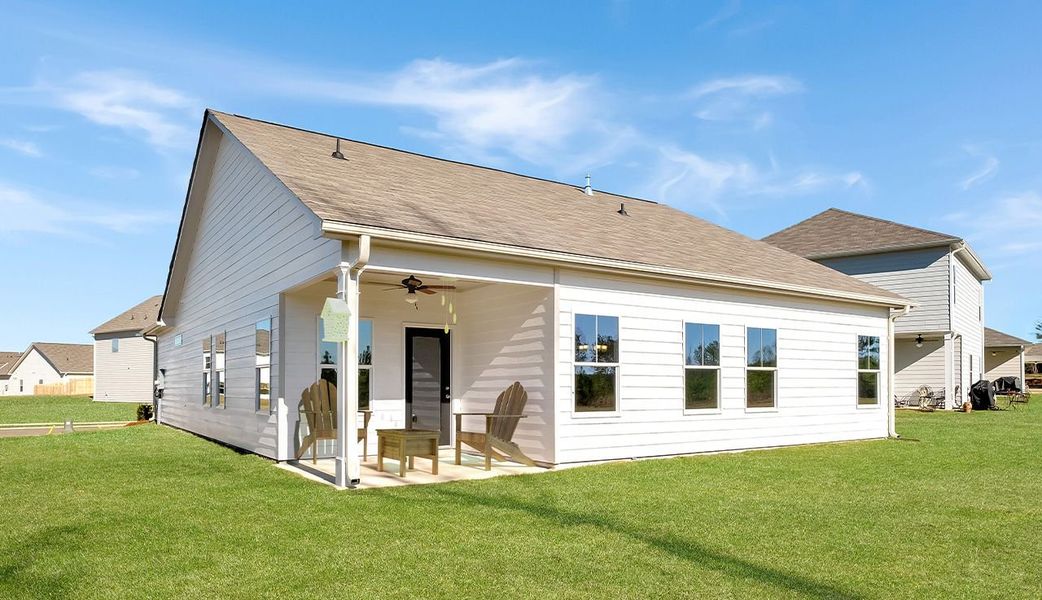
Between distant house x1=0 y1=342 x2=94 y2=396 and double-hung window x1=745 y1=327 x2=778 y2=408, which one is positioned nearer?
double-hung window x1=745 y1=327 x2=778 y2=408

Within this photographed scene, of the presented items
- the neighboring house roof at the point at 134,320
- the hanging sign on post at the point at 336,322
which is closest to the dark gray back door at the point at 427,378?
the hanging sign on post at the point at 336,322

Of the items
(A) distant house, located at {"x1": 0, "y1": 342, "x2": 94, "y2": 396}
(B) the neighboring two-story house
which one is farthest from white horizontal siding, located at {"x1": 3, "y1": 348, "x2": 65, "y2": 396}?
(B) the neighboring two-story house

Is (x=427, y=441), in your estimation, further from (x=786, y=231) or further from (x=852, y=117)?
(x=786, y=231)

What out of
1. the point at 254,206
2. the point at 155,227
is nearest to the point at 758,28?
the point at 254,206

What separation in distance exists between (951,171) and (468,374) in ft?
57.2

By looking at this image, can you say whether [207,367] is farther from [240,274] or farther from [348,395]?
[348,395]

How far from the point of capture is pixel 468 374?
11.5m

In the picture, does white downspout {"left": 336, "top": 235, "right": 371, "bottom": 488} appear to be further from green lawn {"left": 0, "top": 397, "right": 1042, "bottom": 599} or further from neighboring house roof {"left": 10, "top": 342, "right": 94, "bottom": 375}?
neighboring house roof {"left": 10, "top": 342, "right": 94, "bottom": 375}

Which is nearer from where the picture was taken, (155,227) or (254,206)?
(254,206)

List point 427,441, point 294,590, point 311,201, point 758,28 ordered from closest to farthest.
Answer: point 294,590, point 311,201, point 427,441, point 758,28

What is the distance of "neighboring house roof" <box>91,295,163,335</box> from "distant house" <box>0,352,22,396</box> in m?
27.3

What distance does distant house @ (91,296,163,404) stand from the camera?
40000 mm

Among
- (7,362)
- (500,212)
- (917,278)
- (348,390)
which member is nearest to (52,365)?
(7,362)

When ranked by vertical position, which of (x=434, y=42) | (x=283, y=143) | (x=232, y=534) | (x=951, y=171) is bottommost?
(x=232, y=534)
